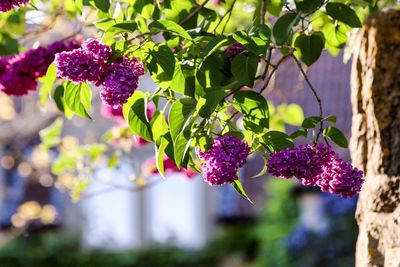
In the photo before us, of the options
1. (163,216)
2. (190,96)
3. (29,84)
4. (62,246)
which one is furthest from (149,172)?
(163,216)

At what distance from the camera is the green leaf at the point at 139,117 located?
69.9 inches

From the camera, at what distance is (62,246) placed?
30.6 feet

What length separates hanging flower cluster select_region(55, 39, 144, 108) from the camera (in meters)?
1.62

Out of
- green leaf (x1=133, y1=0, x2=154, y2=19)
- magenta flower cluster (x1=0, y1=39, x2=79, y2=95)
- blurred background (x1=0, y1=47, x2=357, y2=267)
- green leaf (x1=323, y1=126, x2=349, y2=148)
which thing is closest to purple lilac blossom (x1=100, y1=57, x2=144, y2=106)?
green leaf (x1=133, y1=0, x2=154, y2=19)

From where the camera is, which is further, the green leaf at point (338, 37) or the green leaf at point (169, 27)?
the green leaf at point (338, 37)

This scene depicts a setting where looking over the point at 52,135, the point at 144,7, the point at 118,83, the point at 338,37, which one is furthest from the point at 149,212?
the point at 118,83

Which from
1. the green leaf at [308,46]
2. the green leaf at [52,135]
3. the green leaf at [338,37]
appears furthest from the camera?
the green leaf at [52,135]

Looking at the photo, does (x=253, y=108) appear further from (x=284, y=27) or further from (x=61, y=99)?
(x=61, y=99)

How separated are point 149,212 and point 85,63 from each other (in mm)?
8808

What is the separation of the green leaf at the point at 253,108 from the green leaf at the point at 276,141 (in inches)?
0.8

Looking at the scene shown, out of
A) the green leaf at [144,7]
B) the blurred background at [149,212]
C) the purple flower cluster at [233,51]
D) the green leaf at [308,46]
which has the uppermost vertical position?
the green leaf at [144,7]

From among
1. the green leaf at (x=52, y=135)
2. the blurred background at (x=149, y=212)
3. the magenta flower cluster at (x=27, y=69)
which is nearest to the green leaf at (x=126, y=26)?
the magenta flower cluster at (x=27, y=69)

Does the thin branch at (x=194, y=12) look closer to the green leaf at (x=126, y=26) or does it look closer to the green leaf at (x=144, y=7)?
the green leaf at (x=144, y=7)

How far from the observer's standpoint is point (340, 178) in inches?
67.9
